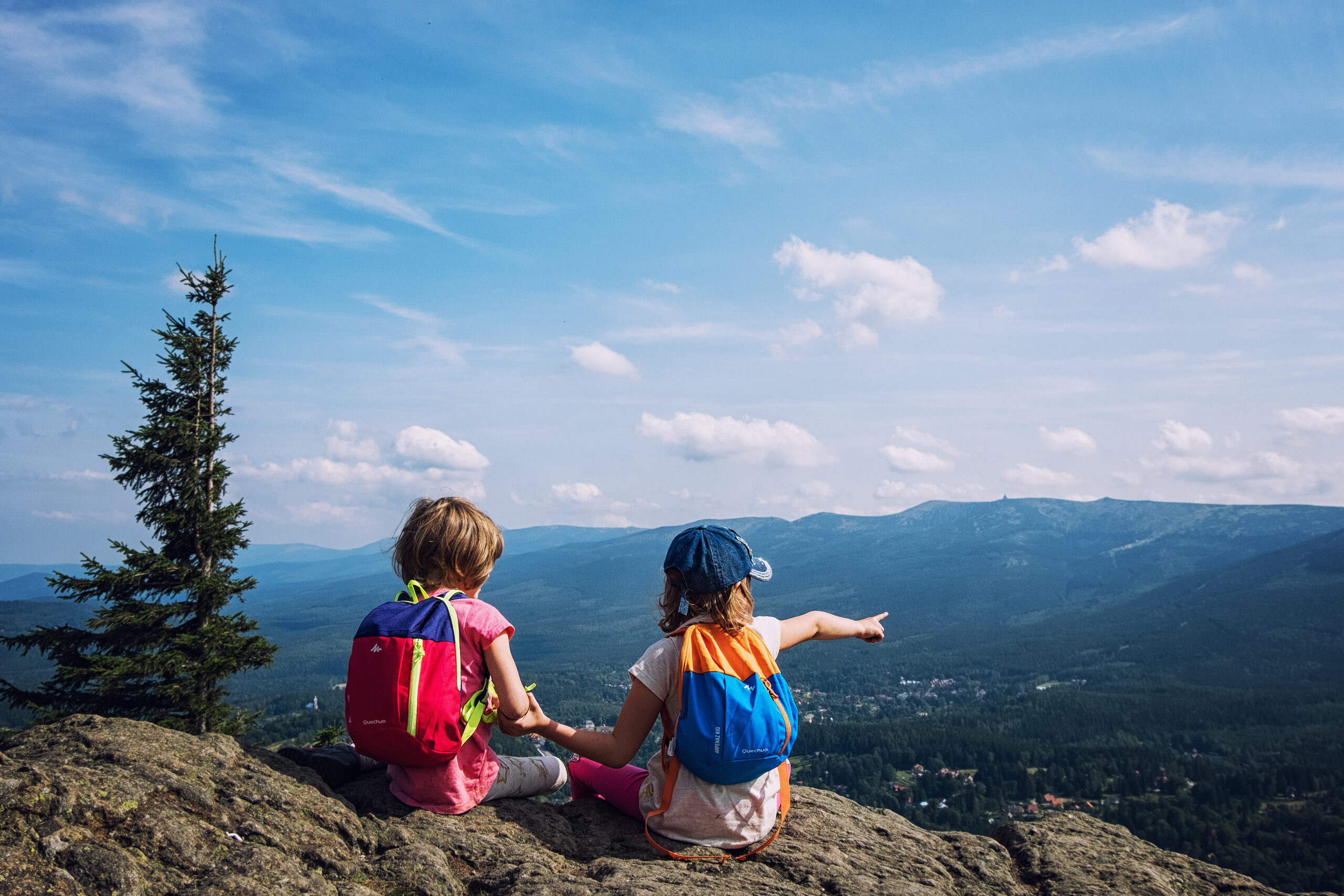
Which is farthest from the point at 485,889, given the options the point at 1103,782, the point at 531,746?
the point at 1103,782

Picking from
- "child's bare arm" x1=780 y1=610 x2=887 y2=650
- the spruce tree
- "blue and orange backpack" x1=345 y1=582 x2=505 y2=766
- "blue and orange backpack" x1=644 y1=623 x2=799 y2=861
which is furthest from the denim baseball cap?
the spruce tree

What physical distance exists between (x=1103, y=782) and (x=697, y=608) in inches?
4321

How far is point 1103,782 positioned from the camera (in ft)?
297

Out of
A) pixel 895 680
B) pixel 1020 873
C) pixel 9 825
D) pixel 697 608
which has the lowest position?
pixel 895 680

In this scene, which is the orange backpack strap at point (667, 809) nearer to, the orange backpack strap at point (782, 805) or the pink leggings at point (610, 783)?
the orange backpack strap at point (782, 805)

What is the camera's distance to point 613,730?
16.3 feet

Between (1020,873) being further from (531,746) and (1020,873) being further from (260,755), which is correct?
(531,746)

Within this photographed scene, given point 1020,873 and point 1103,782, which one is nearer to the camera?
point 1020,873

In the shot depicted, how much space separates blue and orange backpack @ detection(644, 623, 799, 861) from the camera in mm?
4605

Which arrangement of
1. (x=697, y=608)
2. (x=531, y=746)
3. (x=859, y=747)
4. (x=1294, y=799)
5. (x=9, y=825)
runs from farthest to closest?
(x=859, y=747)
(x=1294, y=799)
(x=531, y=746)
(x=697, y=608)
(x=9, y=825)

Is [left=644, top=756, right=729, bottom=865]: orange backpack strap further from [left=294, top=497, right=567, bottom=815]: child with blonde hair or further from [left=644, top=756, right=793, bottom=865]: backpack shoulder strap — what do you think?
[left=294, top=497, right=567, bottom=815]: child with blonde hair

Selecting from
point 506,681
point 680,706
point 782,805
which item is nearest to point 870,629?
point 782,805

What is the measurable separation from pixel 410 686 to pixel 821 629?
3268 millimetres

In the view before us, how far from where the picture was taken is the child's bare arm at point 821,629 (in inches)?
219
